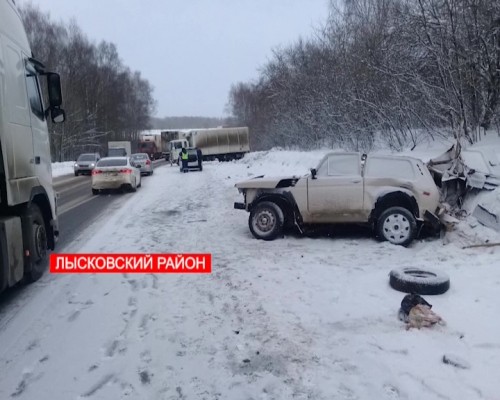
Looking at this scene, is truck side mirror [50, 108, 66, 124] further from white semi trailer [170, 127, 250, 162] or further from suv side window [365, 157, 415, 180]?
white semi trailer [170, 127, 250, 162]

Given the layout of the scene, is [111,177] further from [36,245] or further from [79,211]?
[36,245]

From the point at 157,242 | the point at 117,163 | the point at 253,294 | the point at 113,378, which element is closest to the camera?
the point at 113,378

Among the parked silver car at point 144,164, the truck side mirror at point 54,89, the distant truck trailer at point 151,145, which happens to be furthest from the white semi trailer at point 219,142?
the truck side mirror at point 54,89

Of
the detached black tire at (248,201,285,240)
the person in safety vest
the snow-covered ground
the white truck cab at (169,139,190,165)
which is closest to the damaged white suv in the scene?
the detached black tire at (248,201,285,240)

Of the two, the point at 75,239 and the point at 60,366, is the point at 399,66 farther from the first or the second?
the point at 60,366

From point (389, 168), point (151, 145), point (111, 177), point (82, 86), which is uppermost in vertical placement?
point (82, 86)

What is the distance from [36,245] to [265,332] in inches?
129

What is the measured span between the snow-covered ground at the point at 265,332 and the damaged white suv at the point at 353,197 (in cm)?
61

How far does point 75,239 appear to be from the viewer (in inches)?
359

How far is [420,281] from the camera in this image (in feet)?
17.1

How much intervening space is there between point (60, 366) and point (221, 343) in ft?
4.54

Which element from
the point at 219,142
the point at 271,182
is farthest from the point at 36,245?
the point at 219,142

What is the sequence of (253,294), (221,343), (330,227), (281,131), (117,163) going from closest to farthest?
(221,343) < (253,294) < (330,227) < (117,163) < (281,131)

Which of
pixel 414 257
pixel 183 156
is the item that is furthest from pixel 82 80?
pixel 414 257
